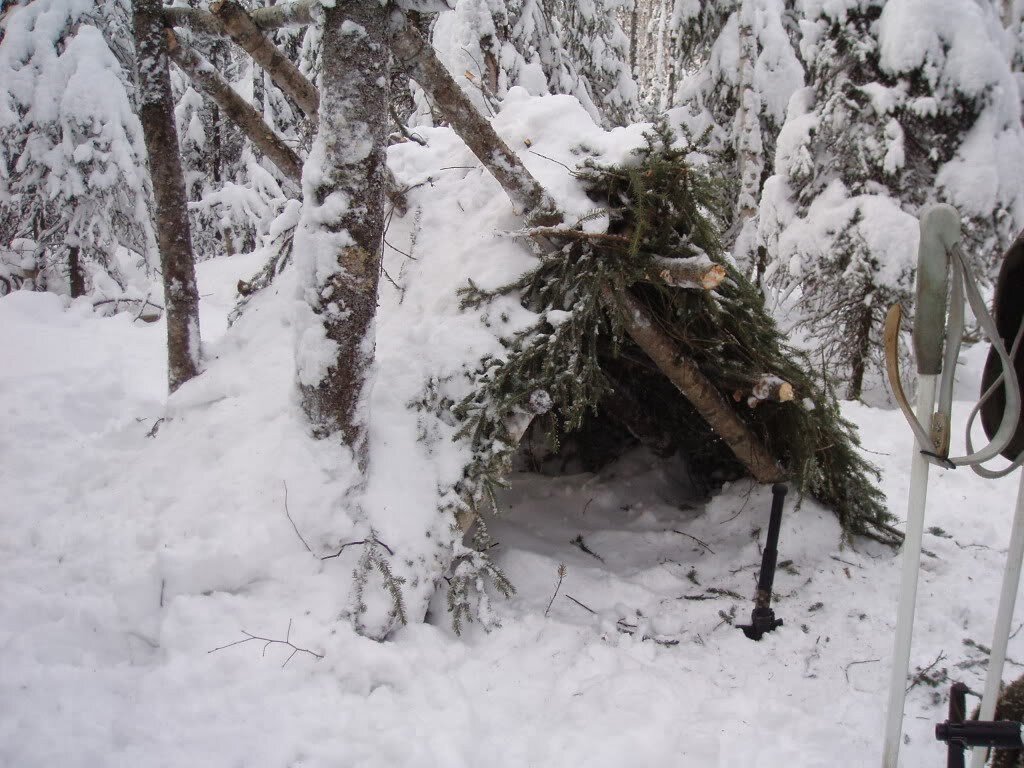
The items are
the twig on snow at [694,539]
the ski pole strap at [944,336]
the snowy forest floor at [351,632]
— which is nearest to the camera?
the ski pole strap at [944,336]

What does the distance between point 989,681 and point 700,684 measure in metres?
1.28

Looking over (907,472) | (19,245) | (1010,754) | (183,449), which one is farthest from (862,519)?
(19,245)

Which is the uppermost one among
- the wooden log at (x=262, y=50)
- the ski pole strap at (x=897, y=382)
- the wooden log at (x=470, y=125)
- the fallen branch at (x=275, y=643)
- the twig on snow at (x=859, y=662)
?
the wooden log at (x=262, y=50)

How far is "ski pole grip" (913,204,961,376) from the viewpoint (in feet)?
5.82

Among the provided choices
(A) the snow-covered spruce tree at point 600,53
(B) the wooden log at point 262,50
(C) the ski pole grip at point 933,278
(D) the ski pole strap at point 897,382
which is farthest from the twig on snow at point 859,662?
(A) the snow-covered spruce tree at point 600,53

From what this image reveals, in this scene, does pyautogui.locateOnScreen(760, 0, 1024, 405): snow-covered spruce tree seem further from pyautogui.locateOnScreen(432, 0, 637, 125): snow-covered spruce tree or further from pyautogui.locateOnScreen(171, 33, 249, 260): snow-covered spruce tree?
pyautogui.locateOnScreen(171, 33, 249, 260): snow-covered spruce tree

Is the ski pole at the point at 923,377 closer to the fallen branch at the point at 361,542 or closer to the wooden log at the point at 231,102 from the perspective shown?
the fallen branch at the point at 361,542

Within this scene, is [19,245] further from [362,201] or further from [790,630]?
[790,630]

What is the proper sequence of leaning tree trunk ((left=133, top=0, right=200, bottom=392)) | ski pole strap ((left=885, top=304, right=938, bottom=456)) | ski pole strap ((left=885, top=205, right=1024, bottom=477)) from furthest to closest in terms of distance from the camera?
1. leaning tree trunk ((left=133, top=0, right=200, bottom=392))
2. ski pole strap ((left=885, top=304, right=938, bottom=456))
3. ski pole strap ((left=885, top=205, right=1024, bottom=477))

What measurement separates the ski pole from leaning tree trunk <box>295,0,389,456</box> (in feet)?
7.31

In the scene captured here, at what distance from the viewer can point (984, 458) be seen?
1.74 meters

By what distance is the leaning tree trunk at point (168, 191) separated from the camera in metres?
3.69

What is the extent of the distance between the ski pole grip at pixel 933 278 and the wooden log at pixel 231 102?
342 centimetres

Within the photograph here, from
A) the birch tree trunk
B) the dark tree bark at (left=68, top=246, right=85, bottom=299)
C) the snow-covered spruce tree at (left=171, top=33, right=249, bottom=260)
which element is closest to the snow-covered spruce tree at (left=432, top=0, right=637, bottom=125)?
the birch tree trunk
